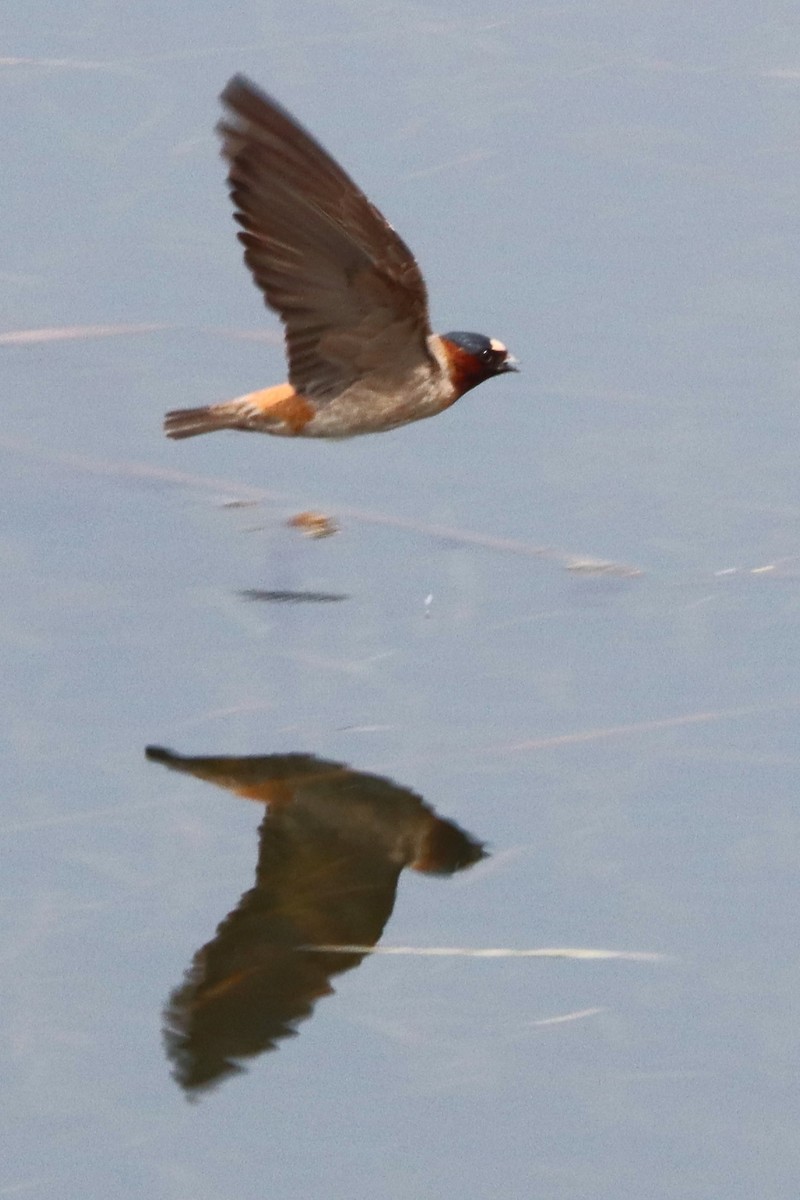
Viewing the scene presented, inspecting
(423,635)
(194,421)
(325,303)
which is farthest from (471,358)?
(423,635)

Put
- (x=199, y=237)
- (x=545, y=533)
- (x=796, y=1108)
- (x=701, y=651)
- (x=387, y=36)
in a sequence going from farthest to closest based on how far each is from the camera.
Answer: (x=387, y=36) < (x=199, y=237) < (x=545, y=533) < (x=701, y=651) < (x=796, y=1108)

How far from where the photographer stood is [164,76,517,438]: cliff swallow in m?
6.53

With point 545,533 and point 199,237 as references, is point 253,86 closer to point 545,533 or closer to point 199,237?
point 545,533

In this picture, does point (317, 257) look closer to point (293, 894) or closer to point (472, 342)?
point (472, 342)

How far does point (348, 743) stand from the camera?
6.25m

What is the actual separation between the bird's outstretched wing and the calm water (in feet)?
1.48

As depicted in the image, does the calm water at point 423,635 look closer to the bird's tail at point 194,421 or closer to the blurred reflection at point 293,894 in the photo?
the blurred reflection at point 293,894

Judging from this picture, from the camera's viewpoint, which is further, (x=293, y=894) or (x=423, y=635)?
(x=423, y=635)

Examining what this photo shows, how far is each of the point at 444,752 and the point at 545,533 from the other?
1192 millimetres

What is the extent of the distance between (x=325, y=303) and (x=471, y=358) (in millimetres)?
622

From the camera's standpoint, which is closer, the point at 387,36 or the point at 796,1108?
the point at 796,1108

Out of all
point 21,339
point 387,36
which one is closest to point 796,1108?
point 21,339

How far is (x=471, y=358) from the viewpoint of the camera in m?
7.45

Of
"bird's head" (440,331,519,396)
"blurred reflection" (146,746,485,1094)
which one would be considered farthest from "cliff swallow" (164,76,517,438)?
"blurred reflection" (146,746,485,1094)
